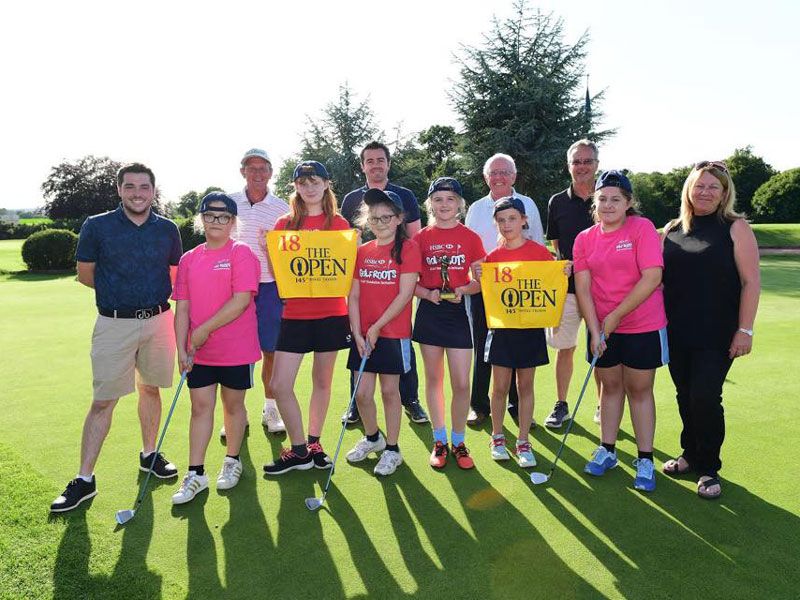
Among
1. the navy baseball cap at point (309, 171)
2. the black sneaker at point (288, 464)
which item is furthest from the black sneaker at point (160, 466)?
the navy baseball cap at point (309, 171)

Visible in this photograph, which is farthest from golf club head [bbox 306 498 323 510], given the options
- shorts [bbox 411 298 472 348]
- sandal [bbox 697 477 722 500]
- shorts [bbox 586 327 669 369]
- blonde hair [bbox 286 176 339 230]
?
sandal [bbox 697 477 722 500]

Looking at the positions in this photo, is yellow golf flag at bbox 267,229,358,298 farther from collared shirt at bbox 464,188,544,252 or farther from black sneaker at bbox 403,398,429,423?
black sneaker at bbox 403,398,429,423

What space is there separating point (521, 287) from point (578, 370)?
3.52m

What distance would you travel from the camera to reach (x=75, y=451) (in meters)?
4.59

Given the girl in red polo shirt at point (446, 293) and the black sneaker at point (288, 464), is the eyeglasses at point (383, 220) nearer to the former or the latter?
the girl in red polo shirt at point (446, 293)

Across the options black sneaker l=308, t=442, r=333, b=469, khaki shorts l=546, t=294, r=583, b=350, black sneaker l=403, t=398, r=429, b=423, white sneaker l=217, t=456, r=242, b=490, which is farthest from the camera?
black sneaker l=403, t=398, r=429, b=423

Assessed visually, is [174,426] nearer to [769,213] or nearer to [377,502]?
[377,502]

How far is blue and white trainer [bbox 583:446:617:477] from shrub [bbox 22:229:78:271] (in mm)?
23297

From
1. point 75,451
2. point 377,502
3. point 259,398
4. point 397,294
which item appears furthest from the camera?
point 259,398

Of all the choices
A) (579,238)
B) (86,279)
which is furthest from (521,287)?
(86,279)

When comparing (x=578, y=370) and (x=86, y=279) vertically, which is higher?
(x=86, y=279)

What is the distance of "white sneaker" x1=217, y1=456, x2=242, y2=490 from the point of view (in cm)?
397

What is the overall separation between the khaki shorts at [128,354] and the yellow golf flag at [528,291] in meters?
2.44

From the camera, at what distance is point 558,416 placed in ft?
17.3
